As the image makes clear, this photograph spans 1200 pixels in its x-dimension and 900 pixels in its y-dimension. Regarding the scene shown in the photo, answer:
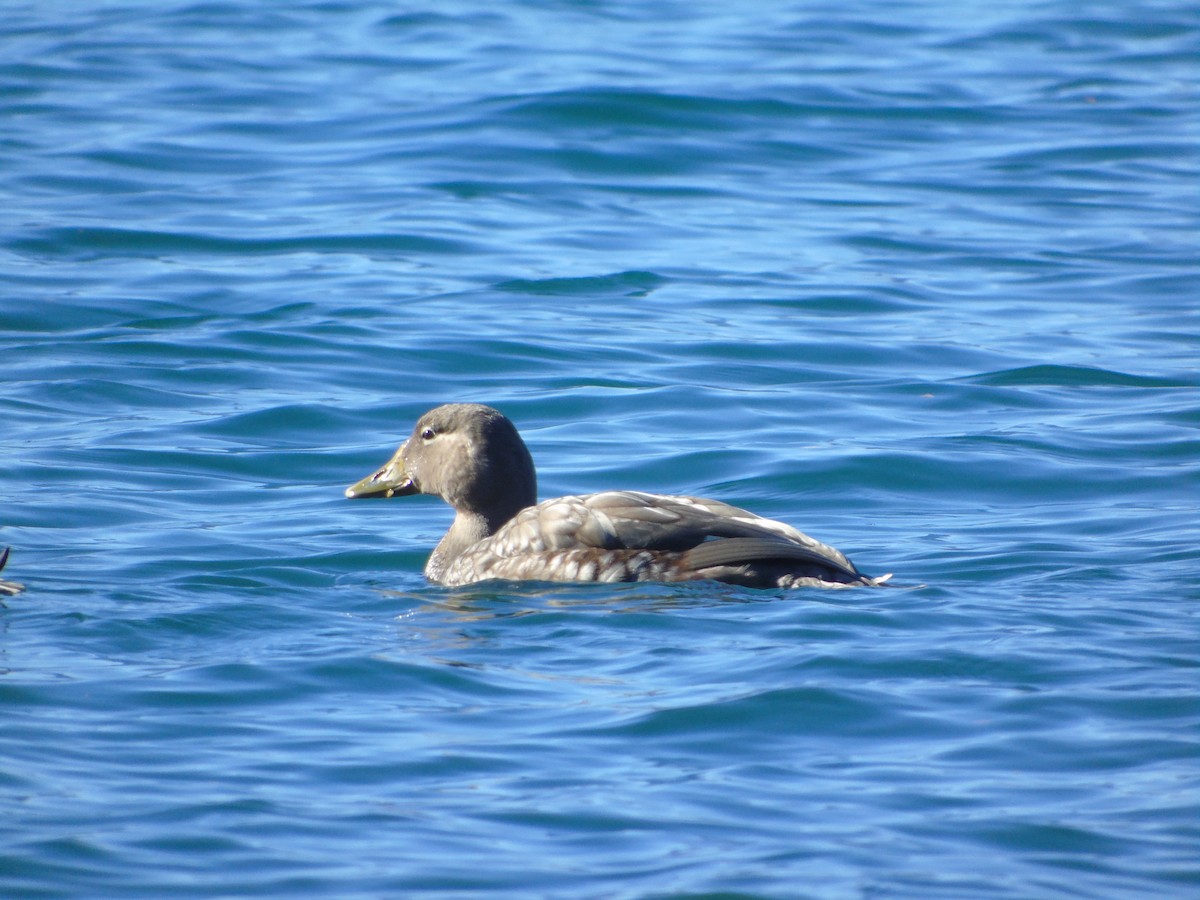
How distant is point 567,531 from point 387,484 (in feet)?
4.49

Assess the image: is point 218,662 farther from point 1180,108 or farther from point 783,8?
point 783,8

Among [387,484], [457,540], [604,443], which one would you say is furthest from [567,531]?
[604,443]

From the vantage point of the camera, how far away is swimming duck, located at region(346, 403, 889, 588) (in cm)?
731

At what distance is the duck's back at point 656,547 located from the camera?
7273 millimetres

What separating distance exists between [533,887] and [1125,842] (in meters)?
1.60

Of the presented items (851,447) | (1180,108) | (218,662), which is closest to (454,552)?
(218,662)

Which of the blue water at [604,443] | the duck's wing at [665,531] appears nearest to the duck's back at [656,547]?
the duck's wing at [665,531]

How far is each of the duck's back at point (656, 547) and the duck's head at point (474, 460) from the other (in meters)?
0.43

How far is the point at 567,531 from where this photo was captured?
24.9 feet

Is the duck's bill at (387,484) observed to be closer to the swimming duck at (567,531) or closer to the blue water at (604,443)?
the swimming duck at (567,531)

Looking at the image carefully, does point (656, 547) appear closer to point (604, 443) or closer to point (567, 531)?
point (567, 531)

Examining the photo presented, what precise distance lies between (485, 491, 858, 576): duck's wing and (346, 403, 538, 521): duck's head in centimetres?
50

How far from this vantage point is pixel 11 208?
15500 mm

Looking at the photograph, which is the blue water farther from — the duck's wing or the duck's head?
the duck's head
